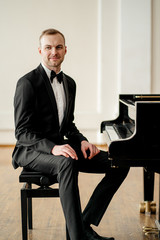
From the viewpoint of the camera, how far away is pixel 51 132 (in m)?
2.54

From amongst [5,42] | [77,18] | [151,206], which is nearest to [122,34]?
[77,18]

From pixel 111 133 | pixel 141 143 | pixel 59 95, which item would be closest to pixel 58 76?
pixel 59 95

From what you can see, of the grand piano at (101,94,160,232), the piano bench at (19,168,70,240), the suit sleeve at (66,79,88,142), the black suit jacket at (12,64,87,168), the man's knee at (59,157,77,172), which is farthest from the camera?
the suit sleeve at (66,79,88,142)

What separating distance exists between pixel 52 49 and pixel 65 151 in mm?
719

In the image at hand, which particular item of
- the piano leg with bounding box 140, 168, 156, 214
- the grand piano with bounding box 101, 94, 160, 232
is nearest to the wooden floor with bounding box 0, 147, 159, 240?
the piano leg with bounding box 140, 168, 156, 214

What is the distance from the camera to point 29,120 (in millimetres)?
2443

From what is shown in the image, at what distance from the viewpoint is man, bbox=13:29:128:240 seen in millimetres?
2367

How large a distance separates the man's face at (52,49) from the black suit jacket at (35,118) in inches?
3.1

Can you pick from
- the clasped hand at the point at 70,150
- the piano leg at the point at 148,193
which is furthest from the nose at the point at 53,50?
the piano leg at the point at 148,193

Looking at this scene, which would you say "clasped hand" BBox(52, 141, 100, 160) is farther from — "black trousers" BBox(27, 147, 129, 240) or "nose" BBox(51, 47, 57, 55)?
"nose" BBox(51, 47, 57, 55)

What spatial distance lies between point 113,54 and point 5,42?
1.91 meters

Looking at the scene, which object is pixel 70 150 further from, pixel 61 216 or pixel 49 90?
pixel 61 216

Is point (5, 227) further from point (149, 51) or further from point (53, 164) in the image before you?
point (149, 51)

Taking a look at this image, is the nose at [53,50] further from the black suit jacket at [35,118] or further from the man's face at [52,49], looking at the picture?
the black suit jacket at [35,118]
